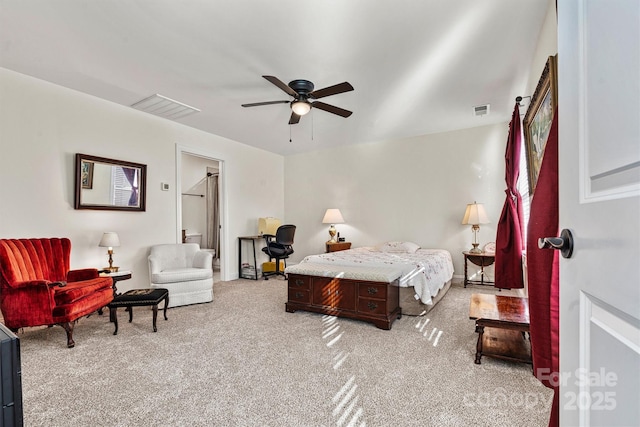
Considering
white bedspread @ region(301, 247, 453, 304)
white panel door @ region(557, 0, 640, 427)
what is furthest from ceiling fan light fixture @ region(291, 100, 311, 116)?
white panel door @ region(557, 0, 640, 427)

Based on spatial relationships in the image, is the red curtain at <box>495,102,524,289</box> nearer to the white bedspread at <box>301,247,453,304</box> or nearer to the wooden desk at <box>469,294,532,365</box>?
the wooden desk at <box>469,294,532,365</box>

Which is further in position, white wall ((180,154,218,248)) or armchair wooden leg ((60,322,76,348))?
white wall ((180,154,218,248))

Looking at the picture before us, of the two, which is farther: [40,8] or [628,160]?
[40,8]

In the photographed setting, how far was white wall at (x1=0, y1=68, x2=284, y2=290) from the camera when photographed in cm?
317

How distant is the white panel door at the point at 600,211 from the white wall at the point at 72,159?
14.5 feet

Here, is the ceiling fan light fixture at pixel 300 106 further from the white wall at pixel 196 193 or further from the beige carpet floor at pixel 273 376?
the white wall at pixel 196 193

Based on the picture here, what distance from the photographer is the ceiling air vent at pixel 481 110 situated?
13.5 ft

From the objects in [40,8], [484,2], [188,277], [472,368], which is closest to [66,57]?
[40,8]

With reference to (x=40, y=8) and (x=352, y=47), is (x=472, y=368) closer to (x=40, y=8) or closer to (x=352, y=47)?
(x=352, y=47)

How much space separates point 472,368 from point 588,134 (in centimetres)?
203

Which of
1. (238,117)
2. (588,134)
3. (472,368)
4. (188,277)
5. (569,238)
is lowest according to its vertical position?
(472,368)

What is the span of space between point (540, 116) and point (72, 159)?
15.3 feet

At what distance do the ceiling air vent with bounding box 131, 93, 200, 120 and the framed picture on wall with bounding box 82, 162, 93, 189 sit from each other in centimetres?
95

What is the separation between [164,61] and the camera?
2951 mm
